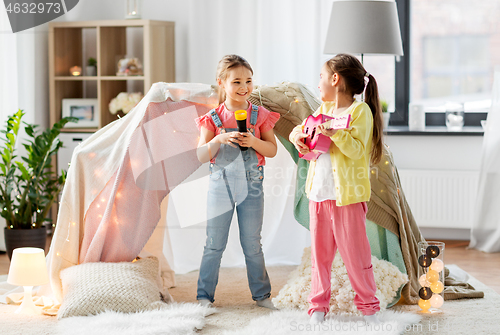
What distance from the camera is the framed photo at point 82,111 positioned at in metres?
3.71

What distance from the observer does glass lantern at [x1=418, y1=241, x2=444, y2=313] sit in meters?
2.19

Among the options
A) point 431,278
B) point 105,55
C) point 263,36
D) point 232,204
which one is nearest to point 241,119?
point 232,204

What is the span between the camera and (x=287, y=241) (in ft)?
9.73

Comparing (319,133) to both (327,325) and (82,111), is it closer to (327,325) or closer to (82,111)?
(327,325)

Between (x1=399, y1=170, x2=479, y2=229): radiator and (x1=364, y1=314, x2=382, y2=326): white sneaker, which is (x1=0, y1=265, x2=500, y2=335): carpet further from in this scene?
(x1=399, y1=170, x2=479, y2=229): radiator

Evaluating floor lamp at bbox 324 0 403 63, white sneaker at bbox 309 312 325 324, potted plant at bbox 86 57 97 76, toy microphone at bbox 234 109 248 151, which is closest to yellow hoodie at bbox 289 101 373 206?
toy microphone at bbox 234 109 248 151

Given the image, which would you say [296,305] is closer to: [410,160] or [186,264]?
[186,264]

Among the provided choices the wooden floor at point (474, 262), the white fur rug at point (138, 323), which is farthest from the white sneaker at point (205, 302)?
the wooden floor at point (474, 262)

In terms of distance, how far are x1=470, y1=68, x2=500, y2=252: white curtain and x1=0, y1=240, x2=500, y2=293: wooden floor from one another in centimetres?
10

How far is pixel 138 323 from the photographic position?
195cm

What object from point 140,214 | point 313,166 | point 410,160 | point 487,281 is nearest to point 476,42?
point 410,160

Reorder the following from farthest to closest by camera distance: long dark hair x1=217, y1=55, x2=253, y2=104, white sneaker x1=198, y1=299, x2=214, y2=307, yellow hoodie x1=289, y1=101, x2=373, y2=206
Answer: white sneaker x1=198, y1=299, x2=214, y2=307 < long dark hair x1=217, y1=55, x2=253, y2=104 < yellow hoodie x1=289, y1=101, x2=373, y2=206

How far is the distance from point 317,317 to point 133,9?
2525 millimetres

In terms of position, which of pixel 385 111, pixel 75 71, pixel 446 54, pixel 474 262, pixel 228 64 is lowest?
pixel 474 262
